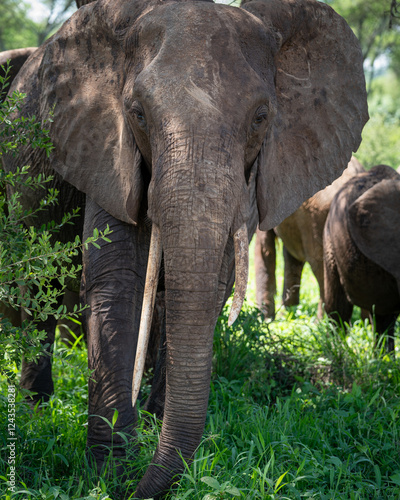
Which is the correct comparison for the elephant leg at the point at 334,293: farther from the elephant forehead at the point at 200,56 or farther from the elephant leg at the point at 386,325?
the elephant forehead at the point at 200,56

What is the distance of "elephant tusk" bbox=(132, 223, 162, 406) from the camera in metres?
2.73

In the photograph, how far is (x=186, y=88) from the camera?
2.72 m

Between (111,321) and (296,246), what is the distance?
4.64 m

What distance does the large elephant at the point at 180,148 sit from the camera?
2.64 meters

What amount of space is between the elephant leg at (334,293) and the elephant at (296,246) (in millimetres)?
372

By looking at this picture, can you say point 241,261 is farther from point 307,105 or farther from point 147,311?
point 307,105

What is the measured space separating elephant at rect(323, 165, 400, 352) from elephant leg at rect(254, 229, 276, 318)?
5.85 feet

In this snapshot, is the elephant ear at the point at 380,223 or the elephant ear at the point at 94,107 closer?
the elephant ear at the point at 94,107

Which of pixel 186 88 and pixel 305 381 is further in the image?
pixel 305 381

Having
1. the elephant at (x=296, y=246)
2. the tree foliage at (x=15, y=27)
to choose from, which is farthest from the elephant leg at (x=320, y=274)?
the tree foliage at (x=15, y=27)

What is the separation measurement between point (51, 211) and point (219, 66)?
1.56m

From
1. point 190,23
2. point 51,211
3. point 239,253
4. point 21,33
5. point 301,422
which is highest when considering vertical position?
point 21,33

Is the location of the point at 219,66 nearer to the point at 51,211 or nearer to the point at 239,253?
the point at 239,253

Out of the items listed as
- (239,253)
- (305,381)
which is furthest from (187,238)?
(305,381)
